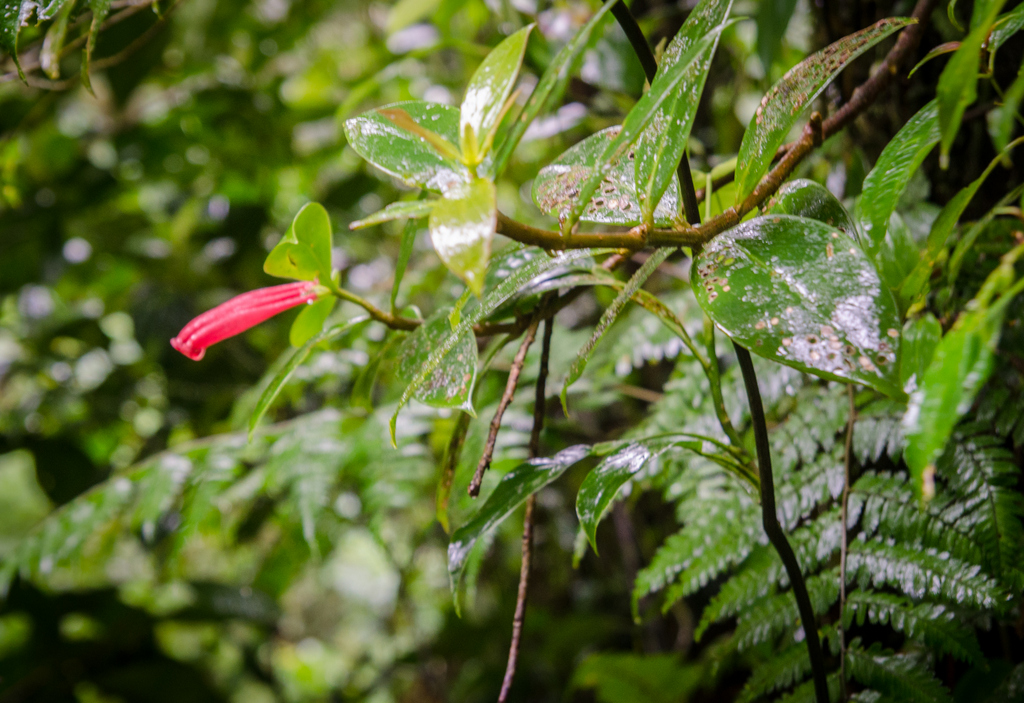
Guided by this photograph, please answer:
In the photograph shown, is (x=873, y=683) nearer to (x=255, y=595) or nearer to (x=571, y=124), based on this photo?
(x=571, y=124)

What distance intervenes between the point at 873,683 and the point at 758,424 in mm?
239

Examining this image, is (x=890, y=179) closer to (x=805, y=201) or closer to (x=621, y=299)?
(x=805, y=201)

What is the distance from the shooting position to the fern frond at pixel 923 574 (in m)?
0.39

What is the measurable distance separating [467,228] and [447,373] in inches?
5.6

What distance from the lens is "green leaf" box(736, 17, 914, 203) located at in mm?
304

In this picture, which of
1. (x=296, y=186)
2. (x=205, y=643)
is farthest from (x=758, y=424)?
(x=205, y=643)

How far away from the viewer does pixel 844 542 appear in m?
0.47

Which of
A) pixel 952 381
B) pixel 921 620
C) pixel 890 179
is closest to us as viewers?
pixel 952 381

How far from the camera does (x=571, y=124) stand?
0.97 m

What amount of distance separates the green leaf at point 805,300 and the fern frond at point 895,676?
0.93 feet

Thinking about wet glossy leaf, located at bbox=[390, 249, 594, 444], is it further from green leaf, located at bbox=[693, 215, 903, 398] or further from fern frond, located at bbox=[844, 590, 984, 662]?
fern frond, located at bbox=[844, 590, 984, 662]

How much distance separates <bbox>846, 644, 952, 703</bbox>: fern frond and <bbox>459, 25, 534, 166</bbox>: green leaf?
0.43m

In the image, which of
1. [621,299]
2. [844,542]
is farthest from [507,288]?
[844,542]

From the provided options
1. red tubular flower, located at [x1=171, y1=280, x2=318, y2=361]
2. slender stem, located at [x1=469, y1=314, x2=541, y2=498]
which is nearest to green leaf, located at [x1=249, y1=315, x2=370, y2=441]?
red tubular flower, located at [x1=171, y1=280, x2=318, y2=361]
